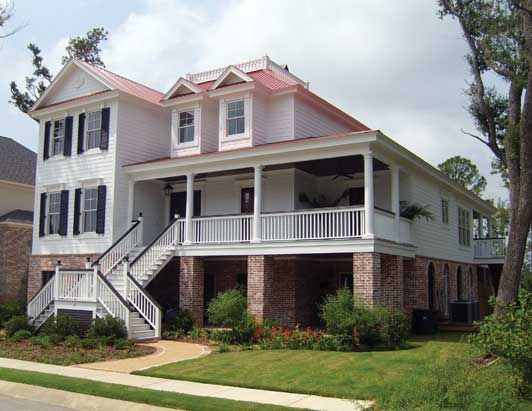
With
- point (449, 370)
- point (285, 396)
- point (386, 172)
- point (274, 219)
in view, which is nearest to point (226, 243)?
point (274, 219)

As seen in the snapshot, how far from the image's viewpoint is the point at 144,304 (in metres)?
19.1

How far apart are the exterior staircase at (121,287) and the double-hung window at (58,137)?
5873 mm

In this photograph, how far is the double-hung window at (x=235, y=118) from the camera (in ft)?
74.6

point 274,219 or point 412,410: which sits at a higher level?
point 274,219

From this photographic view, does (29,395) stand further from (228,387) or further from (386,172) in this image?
(386,172)

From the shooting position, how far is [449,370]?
9133 mm

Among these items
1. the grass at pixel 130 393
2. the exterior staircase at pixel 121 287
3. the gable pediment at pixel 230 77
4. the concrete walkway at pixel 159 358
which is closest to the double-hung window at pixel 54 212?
the exterior staircase at pixel 121 287

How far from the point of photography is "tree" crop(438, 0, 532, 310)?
14250 millimetres

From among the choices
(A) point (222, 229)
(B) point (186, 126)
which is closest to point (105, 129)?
(B) point (186, 126)

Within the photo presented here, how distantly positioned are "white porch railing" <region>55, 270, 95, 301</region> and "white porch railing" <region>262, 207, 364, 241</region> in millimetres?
5787

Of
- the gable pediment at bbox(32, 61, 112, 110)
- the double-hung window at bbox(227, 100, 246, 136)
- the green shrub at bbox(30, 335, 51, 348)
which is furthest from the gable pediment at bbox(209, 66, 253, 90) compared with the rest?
the green shrub at bbox(30, 335, 51, 348)

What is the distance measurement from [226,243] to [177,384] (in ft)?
29.0

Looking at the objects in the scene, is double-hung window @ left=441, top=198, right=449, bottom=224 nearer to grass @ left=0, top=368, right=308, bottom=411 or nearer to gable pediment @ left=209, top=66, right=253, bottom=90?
gable pediment @ left=209, top=66, right=253, bottom=90

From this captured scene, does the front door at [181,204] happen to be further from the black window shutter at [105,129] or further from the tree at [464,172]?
the tree at [464,172]
